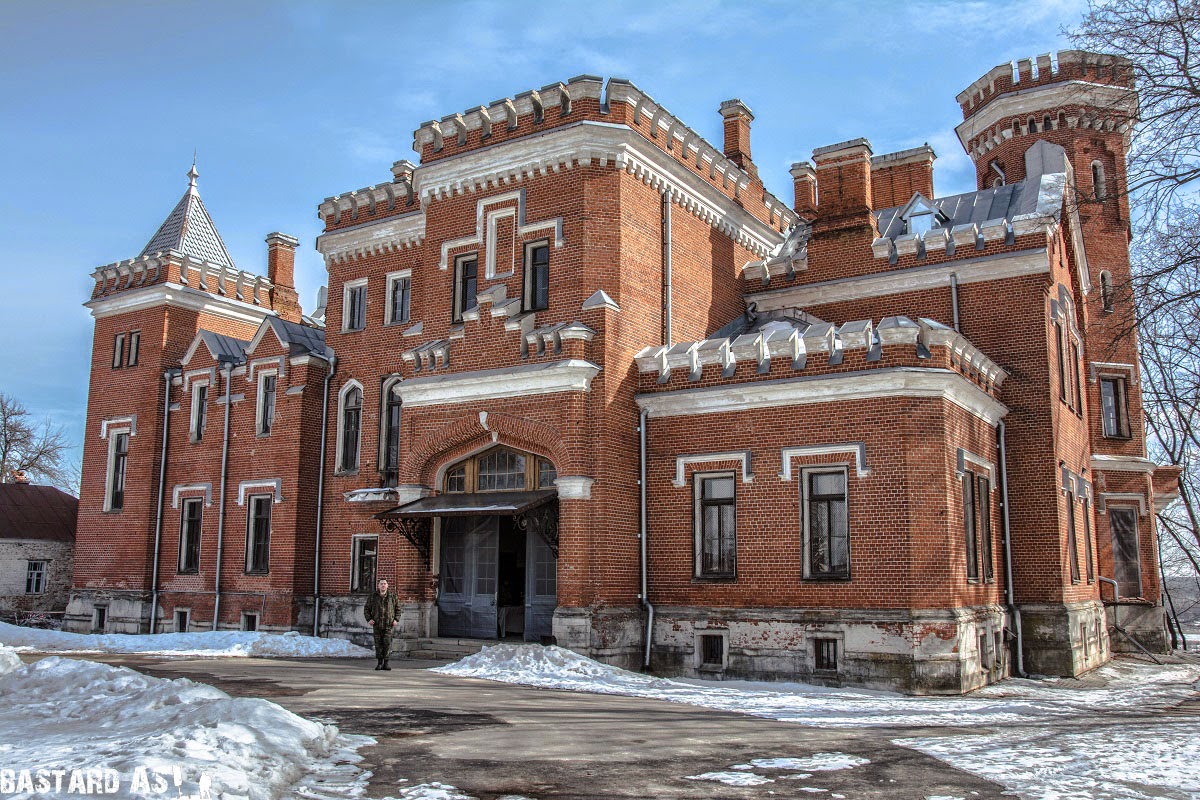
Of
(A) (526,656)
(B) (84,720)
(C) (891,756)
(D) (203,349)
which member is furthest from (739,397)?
(D) (203,349)

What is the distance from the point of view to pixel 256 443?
80.9ft

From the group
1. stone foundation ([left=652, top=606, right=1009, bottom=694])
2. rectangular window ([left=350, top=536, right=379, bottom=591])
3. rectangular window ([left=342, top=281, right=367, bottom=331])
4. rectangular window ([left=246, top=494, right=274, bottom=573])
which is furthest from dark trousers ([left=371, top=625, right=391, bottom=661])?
rectangular window ([left=342, top=281, right=367, bottom=331])

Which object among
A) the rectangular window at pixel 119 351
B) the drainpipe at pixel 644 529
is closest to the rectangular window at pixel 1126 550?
the drainpipe at pixel 644 529

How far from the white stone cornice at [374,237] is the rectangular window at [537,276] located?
207 inches

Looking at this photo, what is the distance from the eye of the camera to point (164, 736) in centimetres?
749

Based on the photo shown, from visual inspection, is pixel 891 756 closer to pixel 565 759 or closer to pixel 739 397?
pixel 565 759

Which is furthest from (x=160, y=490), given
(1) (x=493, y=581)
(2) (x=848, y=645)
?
(2) (x=848, y=645)

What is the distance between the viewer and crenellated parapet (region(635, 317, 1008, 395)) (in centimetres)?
1574

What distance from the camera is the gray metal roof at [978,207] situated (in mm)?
21062

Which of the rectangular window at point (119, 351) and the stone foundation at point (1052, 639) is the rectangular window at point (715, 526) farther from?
the rectangular window at point (119, 351)

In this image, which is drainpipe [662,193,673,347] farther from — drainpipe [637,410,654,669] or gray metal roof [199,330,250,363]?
gray metal roof [199,330,250,363]

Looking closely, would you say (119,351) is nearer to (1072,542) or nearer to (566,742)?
(566,742)

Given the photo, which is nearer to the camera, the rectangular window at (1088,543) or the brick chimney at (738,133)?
the rectangular window at (1088,543)

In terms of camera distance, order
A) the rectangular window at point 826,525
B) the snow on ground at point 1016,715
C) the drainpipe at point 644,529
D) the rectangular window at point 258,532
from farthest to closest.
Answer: the rectangular window at point 258,532 → the drainpipe at point 644,529 → the rectangular window at point 826,525 → the snow on ground at point 1016,715
